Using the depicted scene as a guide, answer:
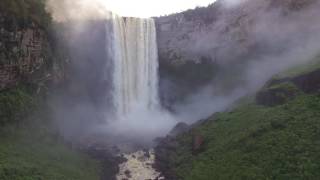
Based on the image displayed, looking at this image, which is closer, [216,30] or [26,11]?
[26,11]

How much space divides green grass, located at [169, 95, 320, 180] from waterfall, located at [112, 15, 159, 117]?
66.5 feet

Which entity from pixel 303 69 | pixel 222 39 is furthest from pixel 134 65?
pixel 303 69

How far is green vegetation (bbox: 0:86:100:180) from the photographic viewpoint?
3500cm

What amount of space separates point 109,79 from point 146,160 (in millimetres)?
21589

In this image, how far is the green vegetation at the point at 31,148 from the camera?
115 ft

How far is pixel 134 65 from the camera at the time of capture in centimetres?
6875

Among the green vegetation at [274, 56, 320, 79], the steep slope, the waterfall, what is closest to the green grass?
the green vegetation at [274, 56, 320, 79]

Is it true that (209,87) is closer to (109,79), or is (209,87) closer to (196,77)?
(196,77)

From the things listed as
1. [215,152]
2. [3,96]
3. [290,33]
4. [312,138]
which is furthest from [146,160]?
[290,33]

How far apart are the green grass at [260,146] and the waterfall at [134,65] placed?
20276 millimetres

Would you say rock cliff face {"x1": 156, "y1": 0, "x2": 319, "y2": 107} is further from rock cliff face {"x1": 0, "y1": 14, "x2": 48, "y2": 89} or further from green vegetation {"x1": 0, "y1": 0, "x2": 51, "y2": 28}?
rock cliff face {"x1": 0, "y1": 14, "x2": 48, "y2": 89}

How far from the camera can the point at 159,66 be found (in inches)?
2785

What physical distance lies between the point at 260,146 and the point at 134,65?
3485 cm

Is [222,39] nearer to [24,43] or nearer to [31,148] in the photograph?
[24,43]
